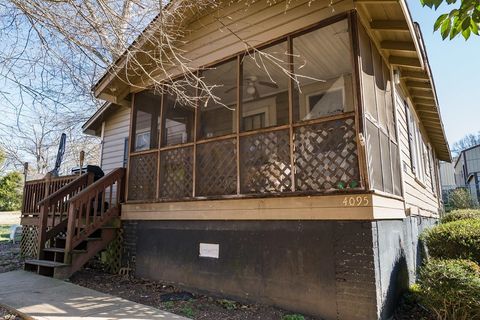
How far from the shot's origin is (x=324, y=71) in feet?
25.1

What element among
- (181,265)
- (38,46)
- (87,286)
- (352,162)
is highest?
(38,46)

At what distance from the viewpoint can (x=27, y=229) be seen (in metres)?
9.53

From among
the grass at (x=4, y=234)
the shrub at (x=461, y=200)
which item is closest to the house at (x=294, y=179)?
the grass at (x=4, y=234)

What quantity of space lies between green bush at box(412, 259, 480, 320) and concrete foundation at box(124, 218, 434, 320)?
528mm

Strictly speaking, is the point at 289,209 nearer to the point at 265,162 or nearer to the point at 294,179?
the point at 294,179

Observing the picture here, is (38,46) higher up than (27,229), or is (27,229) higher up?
(38,46)

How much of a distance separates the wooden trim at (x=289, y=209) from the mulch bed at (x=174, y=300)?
4.24 ft

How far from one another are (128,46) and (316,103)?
15.7 ft

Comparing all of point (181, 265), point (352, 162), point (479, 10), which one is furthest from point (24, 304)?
point (479, 10)

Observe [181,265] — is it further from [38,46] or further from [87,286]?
[38,46]

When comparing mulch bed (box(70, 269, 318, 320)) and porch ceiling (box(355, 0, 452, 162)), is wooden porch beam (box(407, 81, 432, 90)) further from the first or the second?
mulch bed (box(70, 269, 318, 320))

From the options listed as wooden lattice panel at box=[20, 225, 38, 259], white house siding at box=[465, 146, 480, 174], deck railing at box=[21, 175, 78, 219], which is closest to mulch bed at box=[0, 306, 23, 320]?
deck railing at box=[21, 175, 78, 219]

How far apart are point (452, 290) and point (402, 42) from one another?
13.5 feet

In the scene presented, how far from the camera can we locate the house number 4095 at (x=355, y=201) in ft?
A: 14.3
